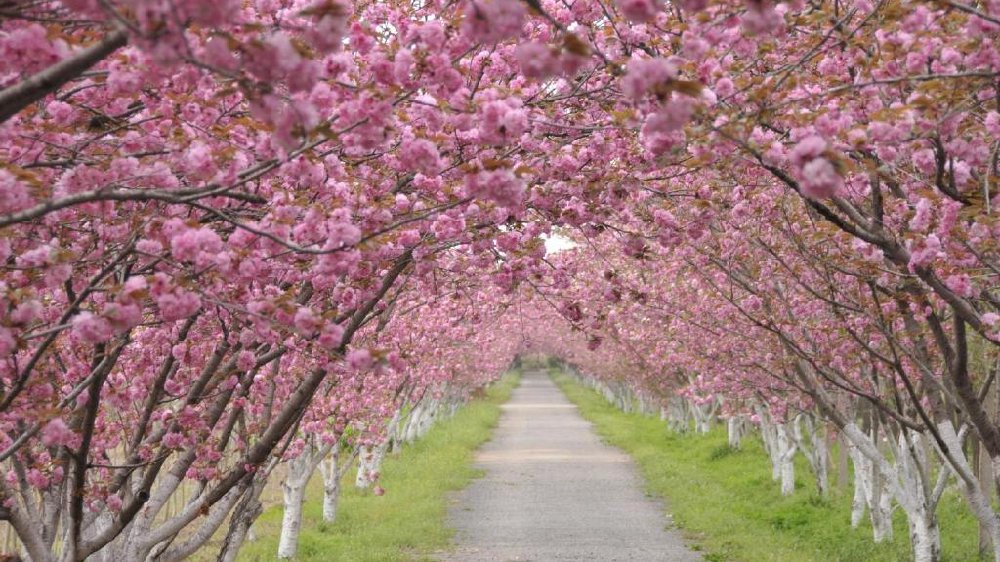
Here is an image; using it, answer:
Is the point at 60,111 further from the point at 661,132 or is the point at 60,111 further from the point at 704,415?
the point at 704,415

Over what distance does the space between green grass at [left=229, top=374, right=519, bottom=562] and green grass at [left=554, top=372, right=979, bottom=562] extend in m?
4.80

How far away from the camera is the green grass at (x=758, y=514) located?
50.6ft

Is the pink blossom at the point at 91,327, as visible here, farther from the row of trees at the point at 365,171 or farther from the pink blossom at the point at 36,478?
the pink blossom at the point at 36,478

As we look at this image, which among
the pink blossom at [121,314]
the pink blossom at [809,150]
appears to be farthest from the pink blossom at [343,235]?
the pink blossom at [809,150]

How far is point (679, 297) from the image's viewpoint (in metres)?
16.3

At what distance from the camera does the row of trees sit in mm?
3375

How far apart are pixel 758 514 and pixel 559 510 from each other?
4.04 metres

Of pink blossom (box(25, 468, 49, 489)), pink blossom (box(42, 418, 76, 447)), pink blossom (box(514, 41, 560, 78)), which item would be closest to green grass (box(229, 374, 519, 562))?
pink blossom (box(25, 468, 49, 489))

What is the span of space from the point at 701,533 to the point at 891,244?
1313 cm

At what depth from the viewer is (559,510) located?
2064 cm

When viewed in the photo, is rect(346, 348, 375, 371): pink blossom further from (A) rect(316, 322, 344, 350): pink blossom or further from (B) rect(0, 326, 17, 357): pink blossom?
(B) rect(0, 326, 17, 357): pink blossom

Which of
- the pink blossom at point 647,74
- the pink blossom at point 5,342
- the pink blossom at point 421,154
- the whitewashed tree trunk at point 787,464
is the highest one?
the pink blossom at point 421,154

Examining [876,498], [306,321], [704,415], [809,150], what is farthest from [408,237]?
[704,415]

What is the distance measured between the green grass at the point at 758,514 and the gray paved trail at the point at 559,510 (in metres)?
0.63
